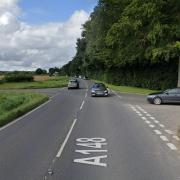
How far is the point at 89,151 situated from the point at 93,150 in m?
0.20

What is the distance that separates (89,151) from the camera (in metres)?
14.0

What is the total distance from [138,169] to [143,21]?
45068mm

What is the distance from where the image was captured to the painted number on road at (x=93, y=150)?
12.3m

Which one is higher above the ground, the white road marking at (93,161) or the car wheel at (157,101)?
the white road marking at (93,161)

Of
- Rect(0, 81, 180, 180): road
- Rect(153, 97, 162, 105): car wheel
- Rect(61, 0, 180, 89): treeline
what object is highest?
Rect(61, 0, 180, 89): treeline

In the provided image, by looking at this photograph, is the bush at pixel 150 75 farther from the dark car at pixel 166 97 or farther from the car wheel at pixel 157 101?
the car wheel at pixel 157 101

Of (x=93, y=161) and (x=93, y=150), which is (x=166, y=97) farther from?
(x=93, y=161)

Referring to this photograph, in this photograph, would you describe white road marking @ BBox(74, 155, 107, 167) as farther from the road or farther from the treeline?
the treeline

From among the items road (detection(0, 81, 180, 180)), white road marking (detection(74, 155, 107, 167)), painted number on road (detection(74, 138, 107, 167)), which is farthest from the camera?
painted number on road (detection(74, 138, 107, 167))

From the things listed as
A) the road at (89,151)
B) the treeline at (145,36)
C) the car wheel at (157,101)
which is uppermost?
the treeline at (145,36)

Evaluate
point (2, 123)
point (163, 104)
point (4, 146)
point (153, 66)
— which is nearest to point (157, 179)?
point (4, 146)

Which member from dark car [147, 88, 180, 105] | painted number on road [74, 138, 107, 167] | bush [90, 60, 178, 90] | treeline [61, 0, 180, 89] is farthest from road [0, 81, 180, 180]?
→ bush [90, 60, 178, 90]

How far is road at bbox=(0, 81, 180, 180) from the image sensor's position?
1083 centimetres

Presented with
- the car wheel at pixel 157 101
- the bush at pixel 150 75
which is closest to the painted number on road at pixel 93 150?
the car wheel at pixel 157 101
